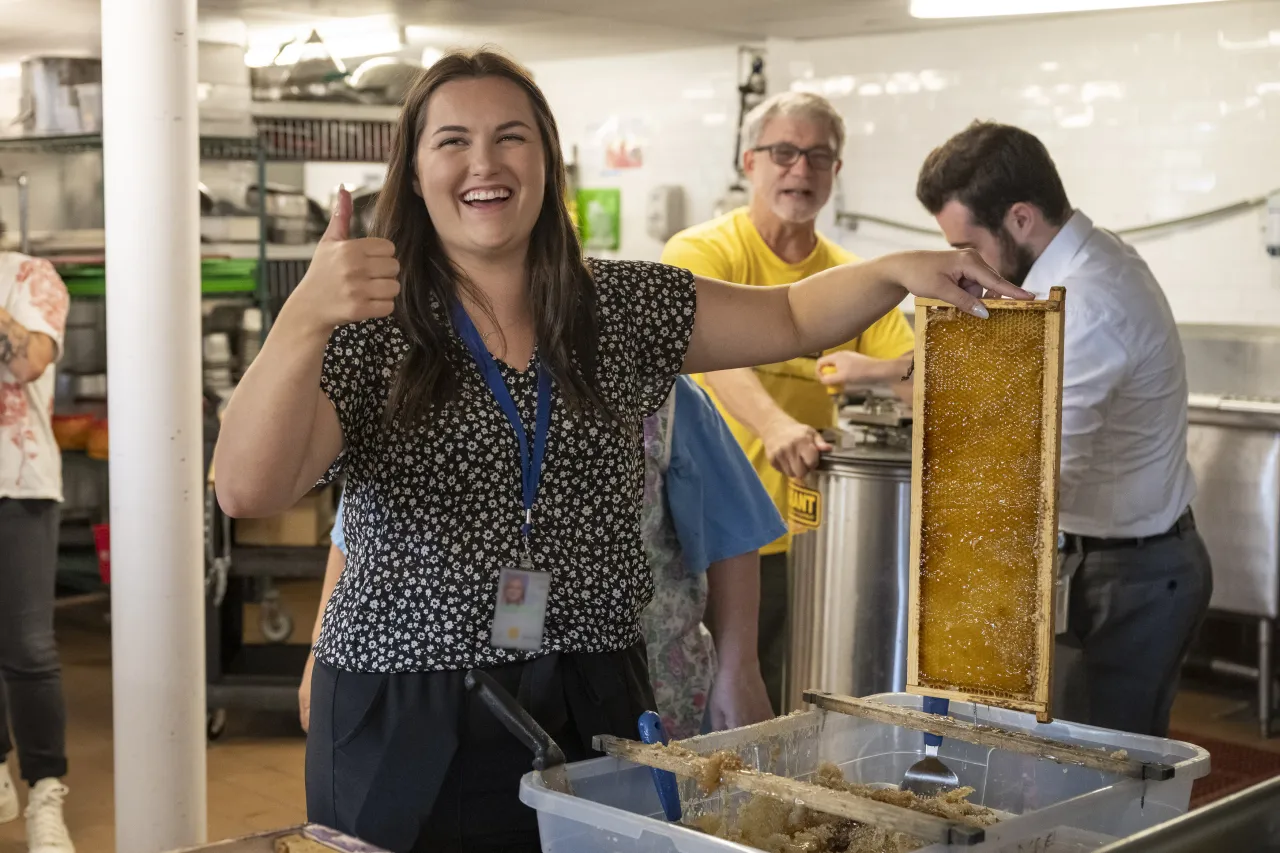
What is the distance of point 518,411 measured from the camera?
1975 millimetres

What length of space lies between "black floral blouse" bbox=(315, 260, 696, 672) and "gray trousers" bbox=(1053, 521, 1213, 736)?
1.53 meters

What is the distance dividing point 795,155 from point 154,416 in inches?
70.3

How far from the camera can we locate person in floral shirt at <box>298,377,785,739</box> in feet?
8.93

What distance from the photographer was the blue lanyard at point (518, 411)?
196 centimetres

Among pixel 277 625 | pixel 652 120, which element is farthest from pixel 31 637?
pixel 652 120

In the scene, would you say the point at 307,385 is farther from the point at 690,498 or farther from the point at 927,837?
the point at 690,498

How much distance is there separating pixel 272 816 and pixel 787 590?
71.3 inches

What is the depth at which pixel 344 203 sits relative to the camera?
1.72 meters

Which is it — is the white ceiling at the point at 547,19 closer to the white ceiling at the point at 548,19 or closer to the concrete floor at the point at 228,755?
the white ceiling at the point at 548,19

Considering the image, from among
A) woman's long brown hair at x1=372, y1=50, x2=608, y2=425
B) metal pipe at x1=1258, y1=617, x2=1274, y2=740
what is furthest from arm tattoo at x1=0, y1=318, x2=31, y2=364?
metal pipe at x1=1258, y1=617, x2=1274, y2=740

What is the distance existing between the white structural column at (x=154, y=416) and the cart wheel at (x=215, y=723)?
1.84 metres

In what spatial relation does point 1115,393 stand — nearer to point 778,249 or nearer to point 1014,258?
point 1014,258

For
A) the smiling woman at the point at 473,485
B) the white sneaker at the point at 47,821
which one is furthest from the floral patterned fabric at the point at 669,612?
the white sneaker at the point at 47,821

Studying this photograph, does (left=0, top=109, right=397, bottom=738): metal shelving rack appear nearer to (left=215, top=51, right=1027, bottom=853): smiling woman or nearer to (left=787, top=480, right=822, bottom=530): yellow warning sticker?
(left=787, top=480, right=822, bottom=530): yellow warning sticker
